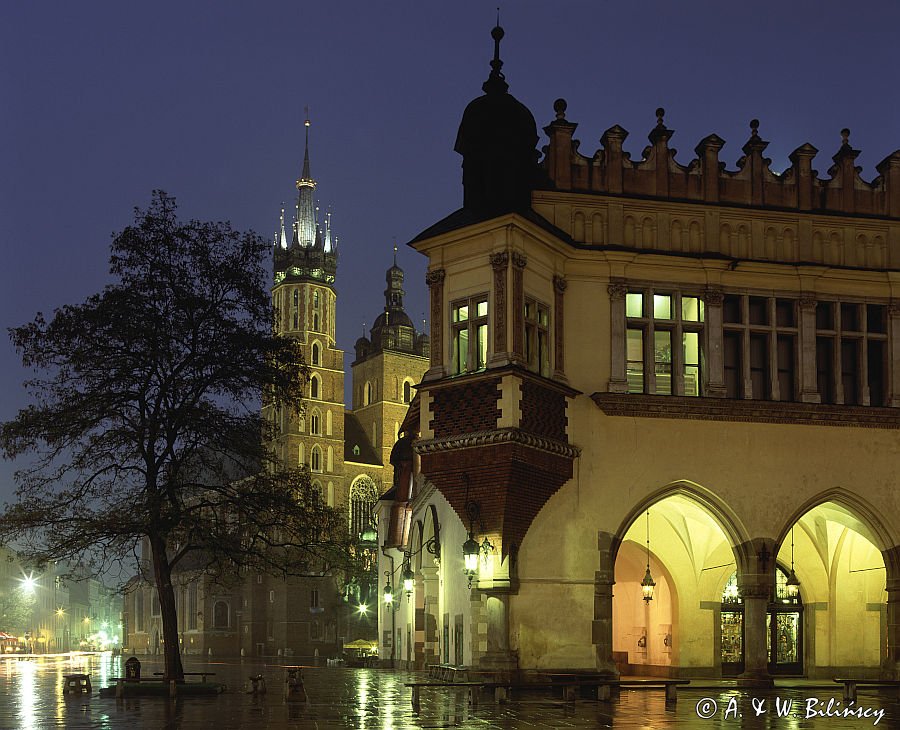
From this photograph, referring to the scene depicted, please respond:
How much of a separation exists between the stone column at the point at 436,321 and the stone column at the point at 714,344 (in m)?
6.77

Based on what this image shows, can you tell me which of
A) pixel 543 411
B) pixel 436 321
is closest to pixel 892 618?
pixel 543 411

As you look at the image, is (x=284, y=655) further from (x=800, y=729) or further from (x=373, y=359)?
(x=800, y=729)

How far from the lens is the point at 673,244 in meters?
33.3

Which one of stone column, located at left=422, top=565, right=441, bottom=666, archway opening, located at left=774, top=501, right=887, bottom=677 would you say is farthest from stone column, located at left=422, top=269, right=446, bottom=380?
stone column, located at left=422, top=565, right=441, bottom=666

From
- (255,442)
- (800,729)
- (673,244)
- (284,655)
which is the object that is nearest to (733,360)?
(673,244)

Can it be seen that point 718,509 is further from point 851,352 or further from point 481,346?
point 481,346

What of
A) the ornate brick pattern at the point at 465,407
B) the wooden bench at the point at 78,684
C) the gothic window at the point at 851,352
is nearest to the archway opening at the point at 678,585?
the gothic window at the point at 851,352

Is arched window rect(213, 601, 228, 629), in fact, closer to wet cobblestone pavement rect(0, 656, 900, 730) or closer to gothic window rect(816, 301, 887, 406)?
wet cobblestone pavement rect(0, 656, 900, 730)

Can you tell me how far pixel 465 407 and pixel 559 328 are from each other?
10.8ft

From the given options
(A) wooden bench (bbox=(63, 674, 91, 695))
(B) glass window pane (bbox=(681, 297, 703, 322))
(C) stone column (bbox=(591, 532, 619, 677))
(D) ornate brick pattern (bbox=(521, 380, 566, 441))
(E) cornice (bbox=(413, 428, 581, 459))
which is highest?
(B) glass window pane (bbox=(681, 297, 703, 322))

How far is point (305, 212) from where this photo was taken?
5674 inches

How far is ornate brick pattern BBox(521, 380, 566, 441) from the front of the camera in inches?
1182

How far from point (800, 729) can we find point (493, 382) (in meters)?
12.3

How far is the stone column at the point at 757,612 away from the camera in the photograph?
3120cm
